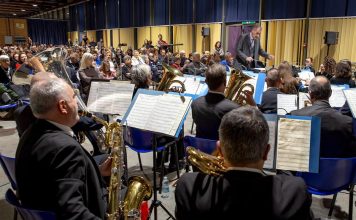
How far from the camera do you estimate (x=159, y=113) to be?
2697mm

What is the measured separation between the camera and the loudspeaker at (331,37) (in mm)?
8664

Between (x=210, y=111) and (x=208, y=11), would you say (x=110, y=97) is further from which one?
(x=208, y=11)

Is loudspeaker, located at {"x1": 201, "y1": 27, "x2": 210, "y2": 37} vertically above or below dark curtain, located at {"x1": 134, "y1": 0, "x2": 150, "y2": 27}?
below

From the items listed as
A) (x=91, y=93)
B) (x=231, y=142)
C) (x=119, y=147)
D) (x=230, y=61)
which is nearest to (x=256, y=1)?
(x=230, y=61)

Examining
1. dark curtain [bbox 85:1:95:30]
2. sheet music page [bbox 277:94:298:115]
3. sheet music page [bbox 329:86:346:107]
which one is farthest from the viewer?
dark curtain [bbox 85:1:95:30]

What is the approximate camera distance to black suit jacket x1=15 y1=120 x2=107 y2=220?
1.52m

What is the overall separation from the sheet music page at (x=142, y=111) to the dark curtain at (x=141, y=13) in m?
14.3

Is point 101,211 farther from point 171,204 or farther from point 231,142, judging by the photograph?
point 171,204

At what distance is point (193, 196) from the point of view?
1316 millimetres

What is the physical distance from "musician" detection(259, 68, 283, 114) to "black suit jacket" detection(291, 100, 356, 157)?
1.34 meters

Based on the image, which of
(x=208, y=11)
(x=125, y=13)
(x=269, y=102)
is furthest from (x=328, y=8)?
(x=125, y=13)

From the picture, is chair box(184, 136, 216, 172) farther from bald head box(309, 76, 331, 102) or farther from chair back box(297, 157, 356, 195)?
bald head box(309, 76, 331, 102)

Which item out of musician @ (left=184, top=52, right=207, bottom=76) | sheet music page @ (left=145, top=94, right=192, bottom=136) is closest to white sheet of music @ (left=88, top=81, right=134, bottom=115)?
sheet music page @ (left=145, top=94, right=192, bottom=136)

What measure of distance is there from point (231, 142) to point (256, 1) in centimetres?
1072
